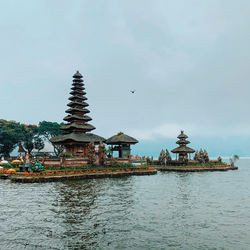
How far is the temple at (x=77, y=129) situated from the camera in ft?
166

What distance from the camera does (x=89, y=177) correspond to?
123ft

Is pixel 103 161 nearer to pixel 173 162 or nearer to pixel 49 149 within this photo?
pixel 173 162

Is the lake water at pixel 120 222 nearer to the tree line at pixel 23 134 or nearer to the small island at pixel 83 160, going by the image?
the small island at pixel 83 160

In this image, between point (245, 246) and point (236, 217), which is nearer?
point (245, 246)

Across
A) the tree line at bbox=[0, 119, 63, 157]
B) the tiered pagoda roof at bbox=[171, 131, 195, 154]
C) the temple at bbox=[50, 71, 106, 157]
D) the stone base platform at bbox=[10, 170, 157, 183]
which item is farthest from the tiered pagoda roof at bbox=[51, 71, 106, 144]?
the tree line at bbox=[0, 119, 63, 157]

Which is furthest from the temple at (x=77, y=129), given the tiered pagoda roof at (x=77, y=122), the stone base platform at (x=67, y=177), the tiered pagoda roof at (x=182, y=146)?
the tiered pagoda roof at (x=182, y=146)

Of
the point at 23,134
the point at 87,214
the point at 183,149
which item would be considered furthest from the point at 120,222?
the point at 23,134

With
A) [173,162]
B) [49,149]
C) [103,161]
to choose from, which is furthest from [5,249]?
[49,149]

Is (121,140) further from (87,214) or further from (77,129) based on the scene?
(87,214)

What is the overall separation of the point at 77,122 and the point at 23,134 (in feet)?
99.7

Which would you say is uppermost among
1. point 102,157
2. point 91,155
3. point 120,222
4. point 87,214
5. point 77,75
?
point 77,75

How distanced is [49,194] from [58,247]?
43.0 ft

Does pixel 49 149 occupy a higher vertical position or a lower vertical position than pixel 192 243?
higher

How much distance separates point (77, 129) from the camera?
53.9m
